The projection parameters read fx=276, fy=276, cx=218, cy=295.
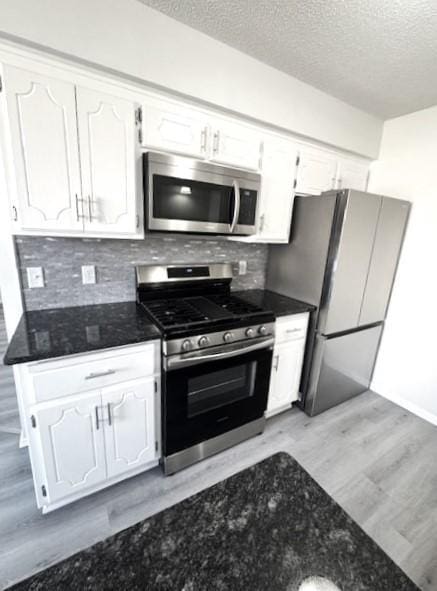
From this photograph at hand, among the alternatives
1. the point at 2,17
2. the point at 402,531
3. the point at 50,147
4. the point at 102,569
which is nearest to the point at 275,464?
the point at 102,569

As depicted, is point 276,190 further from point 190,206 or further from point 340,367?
point 340,367

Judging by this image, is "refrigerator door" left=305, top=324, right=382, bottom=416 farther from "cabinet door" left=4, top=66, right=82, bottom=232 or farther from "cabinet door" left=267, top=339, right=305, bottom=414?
"cabinet door" left=4, top=66, right=82, bottom=232

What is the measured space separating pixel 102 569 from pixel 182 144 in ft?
6.02

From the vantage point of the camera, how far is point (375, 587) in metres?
0.48

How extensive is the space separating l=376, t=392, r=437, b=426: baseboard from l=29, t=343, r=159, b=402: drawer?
2.37 m

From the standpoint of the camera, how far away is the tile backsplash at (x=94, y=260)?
1665mm

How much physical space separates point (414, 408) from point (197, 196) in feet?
8.69

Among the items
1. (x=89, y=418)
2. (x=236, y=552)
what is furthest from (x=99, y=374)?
(x=236, y=552)

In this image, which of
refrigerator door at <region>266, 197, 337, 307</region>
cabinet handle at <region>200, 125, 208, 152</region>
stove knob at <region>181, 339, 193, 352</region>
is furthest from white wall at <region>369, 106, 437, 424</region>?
stove knob at <region>181, 339, 193, 352</region>

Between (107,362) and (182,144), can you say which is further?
(182,144)

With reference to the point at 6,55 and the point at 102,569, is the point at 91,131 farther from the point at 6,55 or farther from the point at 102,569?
the point at 102,569

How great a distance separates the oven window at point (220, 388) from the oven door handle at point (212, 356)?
0.38 feet

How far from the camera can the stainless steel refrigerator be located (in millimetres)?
2029

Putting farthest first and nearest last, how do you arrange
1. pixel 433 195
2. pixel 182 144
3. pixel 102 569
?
1. pixel 433 195
2. pixel 182 144
3. pixel 102 569
